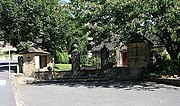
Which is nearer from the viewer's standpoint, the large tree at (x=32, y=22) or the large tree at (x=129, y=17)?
the large tree at (x=129, y=17)

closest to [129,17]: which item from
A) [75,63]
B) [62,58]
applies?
[75,63]

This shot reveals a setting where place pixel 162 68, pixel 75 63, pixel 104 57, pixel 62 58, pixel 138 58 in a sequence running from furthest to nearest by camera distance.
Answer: pixel 62 58 → pixel 104 57 → pixel 75 63 → pixel 138 58 → pixel 162 68

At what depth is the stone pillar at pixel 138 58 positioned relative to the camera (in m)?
21.2

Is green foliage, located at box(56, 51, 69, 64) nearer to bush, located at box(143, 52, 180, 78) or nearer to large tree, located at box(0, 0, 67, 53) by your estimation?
large tree, located at box(0, 0, 67, 53)

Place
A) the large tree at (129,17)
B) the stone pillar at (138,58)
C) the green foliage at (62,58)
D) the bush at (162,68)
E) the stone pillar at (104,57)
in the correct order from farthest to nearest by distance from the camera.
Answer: the green foliage at (62,58) → the stone pillar at (104,57) → the stone pillar at (138,58) → the bush at (162,68) → the large tree at (129,17)

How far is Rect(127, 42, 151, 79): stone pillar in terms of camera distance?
2119cm

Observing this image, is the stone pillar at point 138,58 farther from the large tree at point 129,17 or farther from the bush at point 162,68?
the large tree at point 129,17

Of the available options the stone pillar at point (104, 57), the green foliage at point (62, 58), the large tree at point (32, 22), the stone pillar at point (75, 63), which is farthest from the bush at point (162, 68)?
the green foliage at point (62, 58)

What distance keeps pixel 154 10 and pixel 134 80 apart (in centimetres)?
630

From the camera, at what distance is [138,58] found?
70.1 ft

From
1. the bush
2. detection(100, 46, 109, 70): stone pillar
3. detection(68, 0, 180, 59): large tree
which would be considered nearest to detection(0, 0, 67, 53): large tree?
detection(100, 46, 109, 70): stone pillar

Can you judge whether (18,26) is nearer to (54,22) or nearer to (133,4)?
(54,22)

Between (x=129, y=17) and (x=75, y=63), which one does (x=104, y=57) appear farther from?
(x=129, y=17)

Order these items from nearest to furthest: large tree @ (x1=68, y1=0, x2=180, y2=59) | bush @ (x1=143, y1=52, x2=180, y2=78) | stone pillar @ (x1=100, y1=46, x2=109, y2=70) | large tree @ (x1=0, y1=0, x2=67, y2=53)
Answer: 1. large tree @ (x1=68, y1=0, x2=180, y2=59)
2. bush @ (x1=143, y1=52, x2=180, y2=78)
3. stone pillar @ (x1=100, y1=46, x2=109, y2=70)
4. large tree @ (x1=0, y1=0, x2=67, y2=53)
